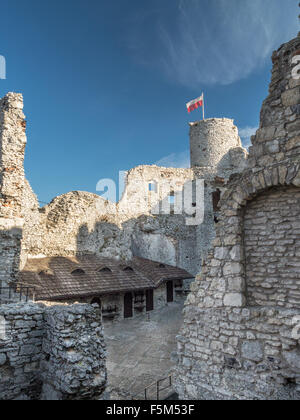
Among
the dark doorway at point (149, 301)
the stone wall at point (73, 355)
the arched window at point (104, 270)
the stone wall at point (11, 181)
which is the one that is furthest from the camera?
the dark doorway at point (149, 301)

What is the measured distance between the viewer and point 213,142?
2325cm

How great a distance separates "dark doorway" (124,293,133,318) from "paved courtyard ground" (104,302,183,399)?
1.55 feet

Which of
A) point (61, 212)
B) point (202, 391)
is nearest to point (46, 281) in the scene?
point (61, 212)

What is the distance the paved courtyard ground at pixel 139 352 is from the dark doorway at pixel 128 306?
0.47 metres

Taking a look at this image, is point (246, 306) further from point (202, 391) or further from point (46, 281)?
point (46, 281)

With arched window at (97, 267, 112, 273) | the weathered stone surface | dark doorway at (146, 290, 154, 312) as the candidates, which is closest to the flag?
arched window at (97, 267, 112, 273)

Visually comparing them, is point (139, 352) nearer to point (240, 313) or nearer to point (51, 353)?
point (51, 353)

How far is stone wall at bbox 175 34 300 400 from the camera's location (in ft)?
15.1

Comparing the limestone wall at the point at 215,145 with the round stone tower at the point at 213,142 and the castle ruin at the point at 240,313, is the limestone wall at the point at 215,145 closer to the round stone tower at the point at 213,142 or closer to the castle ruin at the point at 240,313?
the round stone tower at the point at 213,142

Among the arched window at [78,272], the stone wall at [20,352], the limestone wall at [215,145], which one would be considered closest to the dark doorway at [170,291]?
the arched window at [78,272]

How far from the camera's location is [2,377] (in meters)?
4.77

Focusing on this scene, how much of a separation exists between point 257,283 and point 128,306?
11.0m

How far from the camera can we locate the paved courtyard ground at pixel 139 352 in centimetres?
730
